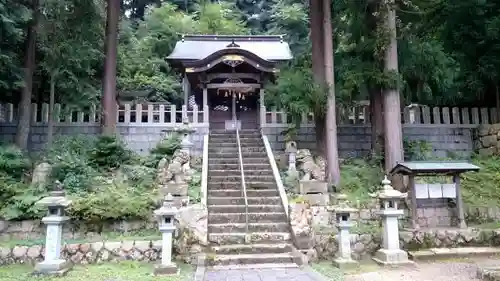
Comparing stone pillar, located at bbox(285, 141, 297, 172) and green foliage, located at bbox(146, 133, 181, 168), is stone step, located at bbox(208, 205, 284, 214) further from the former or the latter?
green foliage, located at bbox(146, 133, 181, 168)

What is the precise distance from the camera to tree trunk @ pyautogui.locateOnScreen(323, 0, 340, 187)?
1052cm

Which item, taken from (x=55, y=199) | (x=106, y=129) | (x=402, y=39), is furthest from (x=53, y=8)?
(x=402, y=39)

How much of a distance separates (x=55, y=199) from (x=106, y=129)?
5190mm

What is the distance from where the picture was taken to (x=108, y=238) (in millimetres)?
8016

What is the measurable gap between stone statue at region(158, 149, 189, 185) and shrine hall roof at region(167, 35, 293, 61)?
25.7 ft

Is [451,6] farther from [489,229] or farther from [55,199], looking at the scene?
[55,199]

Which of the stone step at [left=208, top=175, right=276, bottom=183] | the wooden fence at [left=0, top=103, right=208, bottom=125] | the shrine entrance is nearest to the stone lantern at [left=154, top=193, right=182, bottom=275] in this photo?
the stone step at [left=208, top=175, right=276, bottom=183]

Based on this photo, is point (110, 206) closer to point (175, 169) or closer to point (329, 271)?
point (175, 169)

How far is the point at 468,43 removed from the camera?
1295 centimetres

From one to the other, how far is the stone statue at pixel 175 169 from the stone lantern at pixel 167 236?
2.68 meters

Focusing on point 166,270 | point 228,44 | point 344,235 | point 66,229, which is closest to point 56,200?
point 66,229

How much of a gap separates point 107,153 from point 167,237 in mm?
5024

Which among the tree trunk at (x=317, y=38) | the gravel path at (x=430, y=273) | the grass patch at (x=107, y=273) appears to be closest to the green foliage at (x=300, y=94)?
the tree trunk at (x=317, y=38)

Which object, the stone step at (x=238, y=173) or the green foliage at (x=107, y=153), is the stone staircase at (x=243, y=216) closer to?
the stone step at (x=238, y=173)
